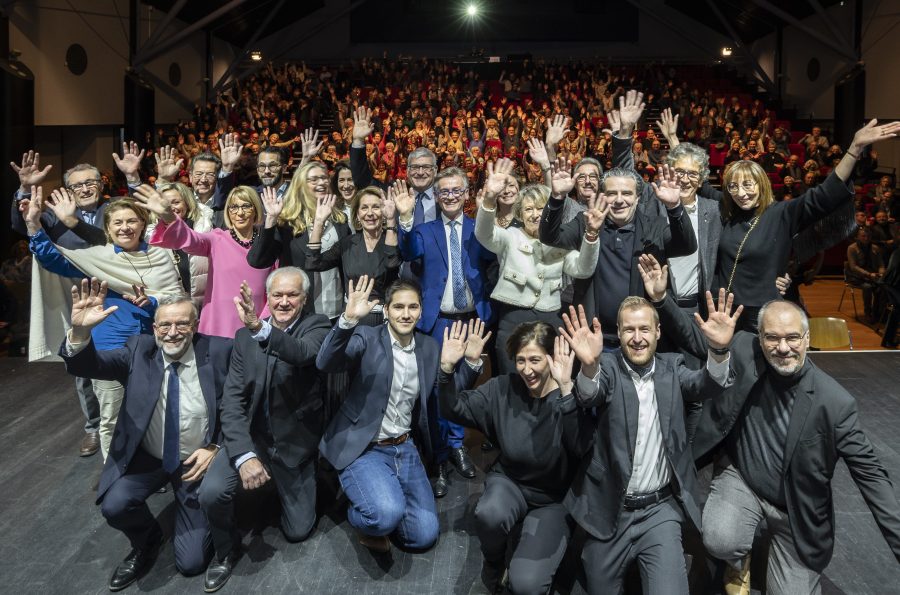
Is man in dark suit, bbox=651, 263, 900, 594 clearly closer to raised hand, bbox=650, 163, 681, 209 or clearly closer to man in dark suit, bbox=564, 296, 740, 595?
man in dark suit, bbox=564, 296, 740, 595

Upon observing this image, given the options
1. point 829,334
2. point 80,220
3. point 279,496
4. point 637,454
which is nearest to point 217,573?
point 279,496

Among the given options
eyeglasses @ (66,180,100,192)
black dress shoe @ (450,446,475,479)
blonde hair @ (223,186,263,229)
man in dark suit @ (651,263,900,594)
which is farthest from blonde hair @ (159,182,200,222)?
man in dark suit @ (651,263,900,594)

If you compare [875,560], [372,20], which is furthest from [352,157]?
[372,20]

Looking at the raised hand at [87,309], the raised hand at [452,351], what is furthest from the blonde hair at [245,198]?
the raised hand at [452,351]

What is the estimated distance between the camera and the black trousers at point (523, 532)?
9.11 ft

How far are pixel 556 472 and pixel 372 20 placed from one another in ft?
50.7

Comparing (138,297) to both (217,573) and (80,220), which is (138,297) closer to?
(80,220)

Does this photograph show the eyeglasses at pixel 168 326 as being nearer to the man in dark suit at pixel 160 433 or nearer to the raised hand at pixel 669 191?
the man in dark suit at pixel 160 433

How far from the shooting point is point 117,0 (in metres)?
11.7

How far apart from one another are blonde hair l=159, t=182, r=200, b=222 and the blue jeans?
1767 millimetres

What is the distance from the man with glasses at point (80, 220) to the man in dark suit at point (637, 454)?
235 centimetres

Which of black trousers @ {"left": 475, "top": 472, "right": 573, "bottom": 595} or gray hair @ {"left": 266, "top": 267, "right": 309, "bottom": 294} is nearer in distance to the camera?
black trousers @ {"left": 475, "top": 472, "right": 573, "bottom": 595}

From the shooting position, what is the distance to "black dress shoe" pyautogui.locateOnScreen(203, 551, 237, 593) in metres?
2.91

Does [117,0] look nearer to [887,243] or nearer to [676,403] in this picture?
[887,243]
